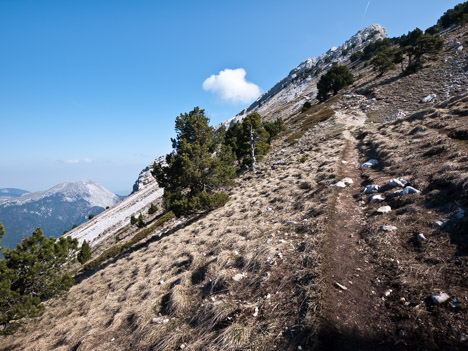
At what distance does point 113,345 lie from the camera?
7625mm

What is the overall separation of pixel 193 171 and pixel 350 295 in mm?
16913

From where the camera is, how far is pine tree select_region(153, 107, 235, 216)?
67.4 ft

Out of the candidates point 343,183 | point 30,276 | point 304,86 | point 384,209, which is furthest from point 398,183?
point 304,86

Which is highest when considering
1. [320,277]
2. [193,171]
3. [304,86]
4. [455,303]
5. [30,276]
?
[304,86]

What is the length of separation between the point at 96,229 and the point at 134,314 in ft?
221

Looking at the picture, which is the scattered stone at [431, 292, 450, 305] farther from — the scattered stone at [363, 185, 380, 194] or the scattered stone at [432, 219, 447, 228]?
the scattered stone at [363, 185, 380, 194]

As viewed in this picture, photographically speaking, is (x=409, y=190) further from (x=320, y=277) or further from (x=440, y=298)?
(x=320, y=277)

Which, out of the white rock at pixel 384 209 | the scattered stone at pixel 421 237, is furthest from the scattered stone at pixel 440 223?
the white rock at pixel 384 209

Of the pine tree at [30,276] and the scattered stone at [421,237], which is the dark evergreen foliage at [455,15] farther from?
the pine tree at [30,276]

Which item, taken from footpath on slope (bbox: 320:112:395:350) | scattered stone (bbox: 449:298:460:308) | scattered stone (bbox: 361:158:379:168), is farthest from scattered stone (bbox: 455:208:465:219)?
scattered stone (bbox: 361:158:379:168)

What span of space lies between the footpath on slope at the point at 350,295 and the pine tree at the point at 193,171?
13.7 m

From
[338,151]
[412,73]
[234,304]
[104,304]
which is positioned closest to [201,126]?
[338,151]

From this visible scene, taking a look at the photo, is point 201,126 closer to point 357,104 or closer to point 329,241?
point 329,241

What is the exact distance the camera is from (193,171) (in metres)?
20.6
